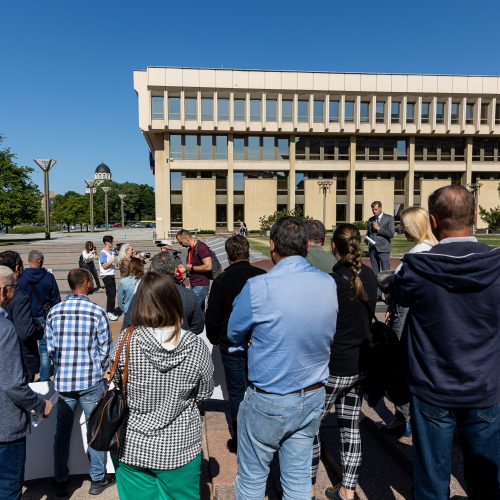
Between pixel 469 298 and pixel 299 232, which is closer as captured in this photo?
pixel 469 298

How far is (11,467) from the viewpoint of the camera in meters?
2.77

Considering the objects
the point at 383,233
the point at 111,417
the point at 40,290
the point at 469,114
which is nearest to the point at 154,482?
the point at 111,417

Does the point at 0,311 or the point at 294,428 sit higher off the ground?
the point at 0,311

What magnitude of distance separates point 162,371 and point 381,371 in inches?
59.3

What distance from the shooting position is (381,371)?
9.82 ft

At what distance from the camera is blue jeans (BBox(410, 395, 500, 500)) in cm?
226

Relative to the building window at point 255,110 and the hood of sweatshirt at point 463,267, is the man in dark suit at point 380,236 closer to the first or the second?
the hood of sweatshirt at point 463,267

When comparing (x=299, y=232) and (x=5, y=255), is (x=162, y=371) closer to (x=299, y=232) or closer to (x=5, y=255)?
(x=299, y=232)

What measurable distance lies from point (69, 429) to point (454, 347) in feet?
9.99

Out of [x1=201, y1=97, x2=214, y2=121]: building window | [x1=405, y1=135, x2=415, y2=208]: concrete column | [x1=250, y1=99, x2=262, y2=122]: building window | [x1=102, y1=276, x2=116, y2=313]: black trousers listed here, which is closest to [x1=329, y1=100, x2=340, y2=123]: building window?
[x1=250, y1=99, x2=262, y2=122]: building window

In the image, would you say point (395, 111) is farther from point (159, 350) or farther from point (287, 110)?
point (159, 350)

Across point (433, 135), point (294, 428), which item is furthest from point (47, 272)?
point (433, 135)

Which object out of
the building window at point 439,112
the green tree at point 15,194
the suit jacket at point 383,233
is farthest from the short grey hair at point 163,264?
the building window at point 439,112

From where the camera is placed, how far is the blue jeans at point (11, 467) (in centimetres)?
272
